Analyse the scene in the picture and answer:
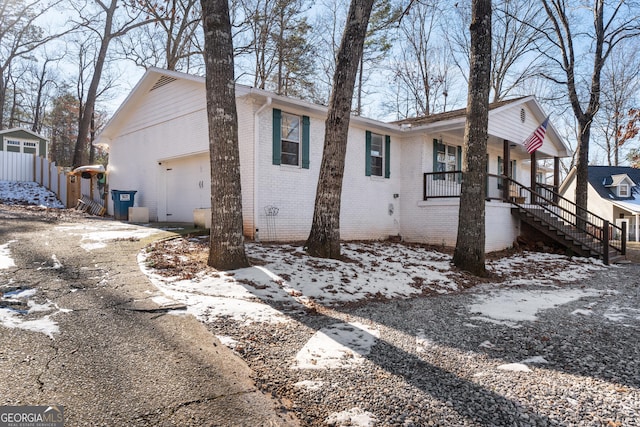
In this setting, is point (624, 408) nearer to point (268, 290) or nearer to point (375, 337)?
point (375, 337)

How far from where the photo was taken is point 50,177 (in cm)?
1798

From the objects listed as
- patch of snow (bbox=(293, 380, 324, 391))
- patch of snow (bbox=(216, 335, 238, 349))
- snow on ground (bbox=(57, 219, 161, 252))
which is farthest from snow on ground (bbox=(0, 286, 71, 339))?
snow on ground (bbox=(57, 219, 161, 252))

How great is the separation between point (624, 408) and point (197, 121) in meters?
10.5

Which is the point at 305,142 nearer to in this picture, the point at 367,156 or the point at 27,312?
the point at 367,156

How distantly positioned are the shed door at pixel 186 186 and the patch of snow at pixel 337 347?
783 cm

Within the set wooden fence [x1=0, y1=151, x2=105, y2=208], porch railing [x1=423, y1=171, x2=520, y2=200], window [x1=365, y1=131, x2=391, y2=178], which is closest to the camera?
window [x1=365, y1=131, x2=391, y2=178]

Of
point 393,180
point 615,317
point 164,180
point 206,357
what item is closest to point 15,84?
point 164,180

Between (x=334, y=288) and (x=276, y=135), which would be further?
(x=276, y=135)

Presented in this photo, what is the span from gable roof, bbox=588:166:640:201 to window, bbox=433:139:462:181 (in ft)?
53.6

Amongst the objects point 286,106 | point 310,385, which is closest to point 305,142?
point 286,106

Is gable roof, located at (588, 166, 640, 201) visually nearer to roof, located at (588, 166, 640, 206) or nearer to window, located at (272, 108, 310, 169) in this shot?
roof, located at (588, 166, 640, 206)

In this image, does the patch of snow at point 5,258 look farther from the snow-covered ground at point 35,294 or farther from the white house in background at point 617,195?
the white house in background at point 617,195

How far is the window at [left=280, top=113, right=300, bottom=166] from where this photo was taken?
9773mm

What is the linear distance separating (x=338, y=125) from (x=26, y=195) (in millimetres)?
15893
